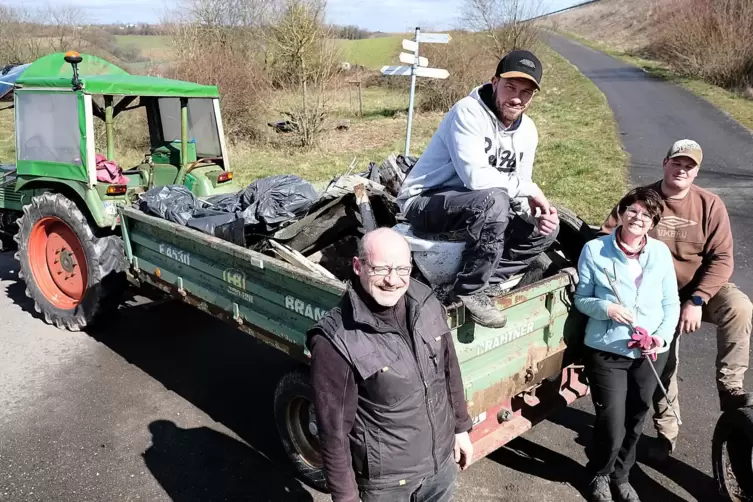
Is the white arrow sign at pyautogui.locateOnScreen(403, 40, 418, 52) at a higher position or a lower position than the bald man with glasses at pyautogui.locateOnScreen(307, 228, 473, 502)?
higher

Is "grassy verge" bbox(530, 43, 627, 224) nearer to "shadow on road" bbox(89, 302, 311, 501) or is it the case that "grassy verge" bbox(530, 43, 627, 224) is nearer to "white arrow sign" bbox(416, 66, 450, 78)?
"white arrow sign" bbox(416, 66, 450, 78)

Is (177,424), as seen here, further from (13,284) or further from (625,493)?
(13,284)

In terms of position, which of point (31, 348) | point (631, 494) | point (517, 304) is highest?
point (517, 304)

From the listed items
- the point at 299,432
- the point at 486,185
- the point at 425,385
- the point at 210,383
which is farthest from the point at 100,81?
the point at 425,385

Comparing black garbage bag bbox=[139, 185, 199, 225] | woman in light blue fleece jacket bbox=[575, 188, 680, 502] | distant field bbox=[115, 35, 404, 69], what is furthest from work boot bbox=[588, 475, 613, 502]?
distant field bbox=[115, 35, 404, 69]

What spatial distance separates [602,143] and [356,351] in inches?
512

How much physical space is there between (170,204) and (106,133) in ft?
4.22

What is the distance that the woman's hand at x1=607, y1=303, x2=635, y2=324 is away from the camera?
2932 mm

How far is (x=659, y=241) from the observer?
3172 mm

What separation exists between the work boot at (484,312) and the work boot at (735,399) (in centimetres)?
146

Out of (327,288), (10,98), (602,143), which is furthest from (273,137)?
(327,288)

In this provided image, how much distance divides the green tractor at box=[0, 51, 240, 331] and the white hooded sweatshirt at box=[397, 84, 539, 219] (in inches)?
109

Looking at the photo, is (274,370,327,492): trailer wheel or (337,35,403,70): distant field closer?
(274,370,327,492): trailer wheel

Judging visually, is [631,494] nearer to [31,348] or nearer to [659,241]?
[659,241]
